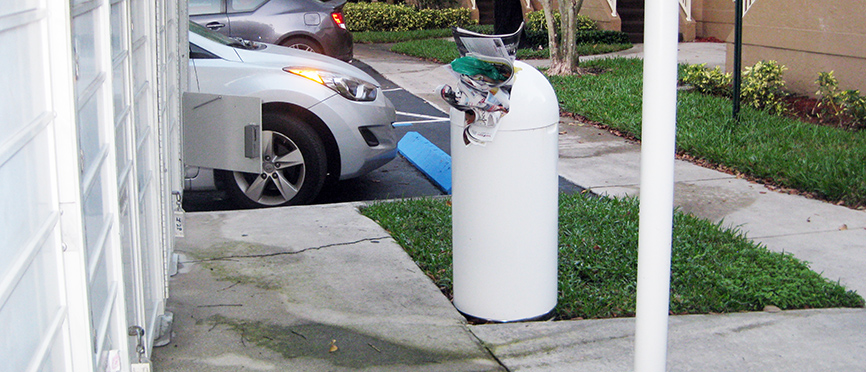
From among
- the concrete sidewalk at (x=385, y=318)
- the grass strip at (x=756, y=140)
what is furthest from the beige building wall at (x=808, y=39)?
the concrete sidewalk at (x=385, y=318)

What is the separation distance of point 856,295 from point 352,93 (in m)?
3.66

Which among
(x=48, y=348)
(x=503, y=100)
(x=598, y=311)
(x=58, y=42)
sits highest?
(x=58, y=42)

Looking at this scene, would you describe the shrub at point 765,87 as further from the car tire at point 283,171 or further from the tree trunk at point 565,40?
the car tire at point 283,171

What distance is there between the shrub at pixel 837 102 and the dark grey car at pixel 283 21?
7059 mm

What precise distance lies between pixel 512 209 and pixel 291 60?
2.96 metres

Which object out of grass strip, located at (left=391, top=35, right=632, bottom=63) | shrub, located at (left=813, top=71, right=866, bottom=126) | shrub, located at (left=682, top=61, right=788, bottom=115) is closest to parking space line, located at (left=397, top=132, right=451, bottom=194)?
shrub, located at (left=682, top=61, right=788, bottom=115)

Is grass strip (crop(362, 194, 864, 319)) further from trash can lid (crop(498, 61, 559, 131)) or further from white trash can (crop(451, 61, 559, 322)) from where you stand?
trash can lid (crop(498, 61, 559, 131))

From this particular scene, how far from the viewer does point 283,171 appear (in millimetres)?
6246

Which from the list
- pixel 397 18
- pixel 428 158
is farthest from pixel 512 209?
pixel 397 18

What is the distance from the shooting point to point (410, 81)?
44.4ft

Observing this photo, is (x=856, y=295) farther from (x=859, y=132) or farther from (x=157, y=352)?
(x=859, y=132)

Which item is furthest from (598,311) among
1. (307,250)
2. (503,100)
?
(307,250)

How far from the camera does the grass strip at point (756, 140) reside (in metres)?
6.50

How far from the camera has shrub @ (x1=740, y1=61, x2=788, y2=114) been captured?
9.75 metres
